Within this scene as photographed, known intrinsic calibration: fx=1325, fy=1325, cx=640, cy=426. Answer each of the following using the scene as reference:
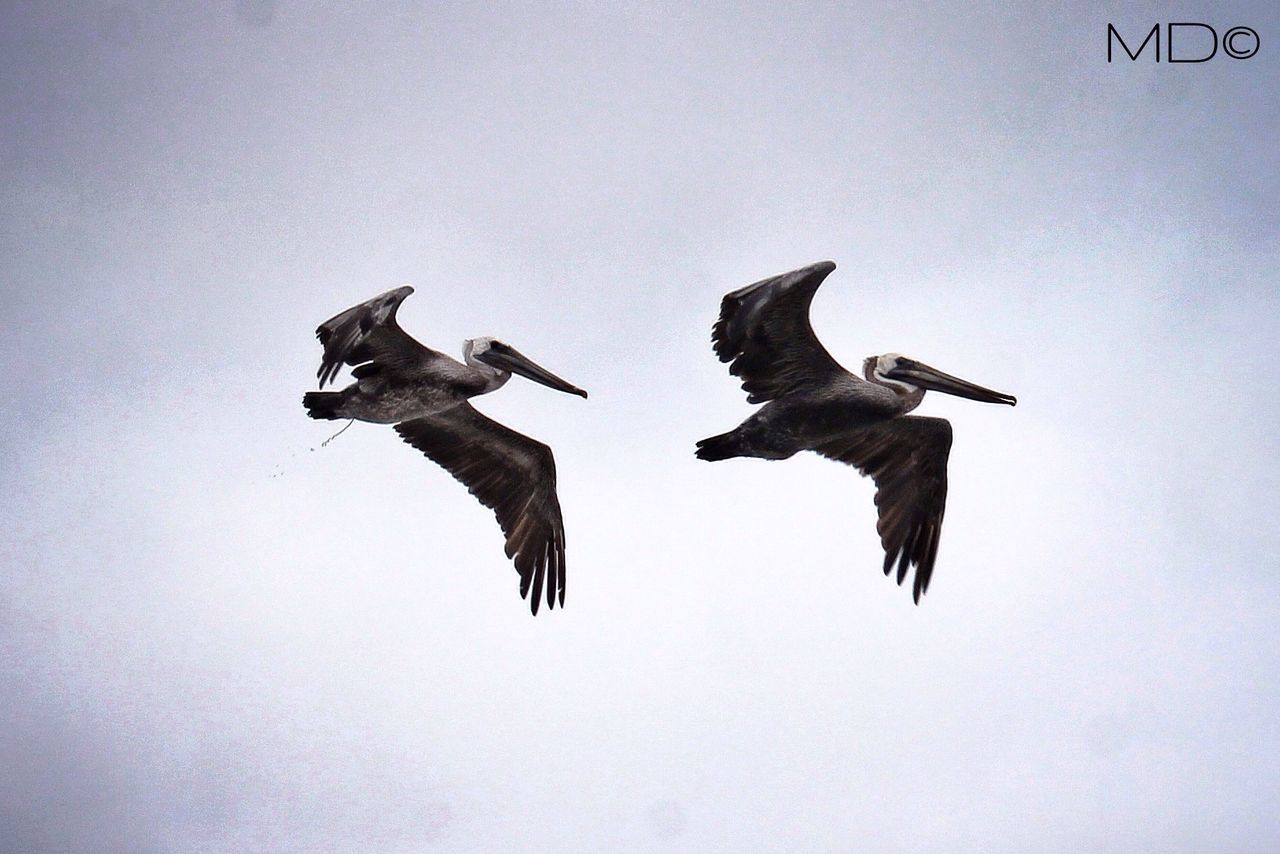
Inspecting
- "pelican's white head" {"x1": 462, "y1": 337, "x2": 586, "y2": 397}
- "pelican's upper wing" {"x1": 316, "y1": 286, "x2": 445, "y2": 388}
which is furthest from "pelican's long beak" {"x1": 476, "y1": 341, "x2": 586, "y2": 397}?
"pelican's upper wing" {"x1": 316, "y1": 286, "x2": 445, "y2": 388}

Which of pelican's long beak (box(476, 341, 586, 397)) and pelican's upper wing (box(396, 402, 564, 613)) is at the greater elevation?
pelican's long beak (box(476, 341, 586, 397))

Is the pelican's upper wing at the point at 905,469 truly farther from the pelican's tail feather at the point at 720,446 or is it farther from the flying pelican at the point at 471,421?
the flying pelican at the point at 471,421

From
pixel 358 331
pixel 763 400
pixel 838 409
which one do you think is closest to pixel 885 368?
pixel 838 409

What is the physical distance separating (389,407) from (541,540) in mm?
2253

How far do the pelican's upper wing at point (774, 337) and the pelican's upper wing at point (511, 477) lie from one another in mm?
2817

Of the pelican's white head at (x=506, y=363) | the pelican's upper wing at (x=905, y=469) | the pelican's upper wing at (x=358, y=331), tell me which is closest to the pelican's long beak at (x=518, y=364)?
the pelican's white head at (x=506, y=363)

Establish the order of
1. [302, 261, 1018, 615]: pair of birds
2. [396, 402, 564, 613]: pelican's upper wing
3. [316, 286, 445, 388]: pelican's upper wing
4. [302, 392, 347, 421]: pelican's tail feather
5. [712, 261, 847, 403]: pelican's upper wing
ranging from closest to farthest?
[316, 286, 445, 388]: pelican's upper wing
[712, 261, 847, 403]: pelican's upper wing
[302, 261, 1018, 615]: pair of birds
[302, 392, 347, 421]: pelican's tail feather
[396, 402, 564, 613]: pelican's upper wing

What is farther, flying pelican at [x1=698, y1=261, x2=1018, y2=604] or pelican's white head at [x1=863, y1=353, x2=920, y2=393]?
pelican's white head at [x1=863, y1=353, x2=920, y2=393]

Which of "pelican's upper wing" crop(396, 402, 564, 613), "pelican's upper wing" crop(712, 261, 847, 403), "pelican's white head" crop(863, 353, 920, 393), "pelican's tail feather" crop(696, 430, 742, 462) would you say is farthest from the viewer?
"pelican's upper wing" crop(396, 402, 564, 613)

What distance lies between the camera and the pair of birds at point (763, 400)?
12234mm

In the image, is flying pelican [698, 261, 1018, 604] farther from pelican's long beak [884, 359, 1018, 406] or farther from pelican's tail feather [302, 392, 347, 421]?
pelican's tail feather [302, 392, 347, 421]

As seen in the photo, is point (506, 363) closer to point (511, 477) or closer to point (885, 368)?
point (511, 477)

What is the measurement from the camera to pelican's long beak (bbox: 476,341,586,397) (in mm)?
13859

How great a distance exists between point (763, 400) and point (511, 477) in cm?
315
